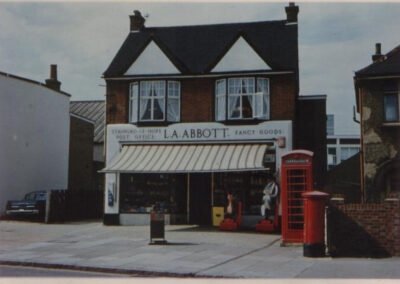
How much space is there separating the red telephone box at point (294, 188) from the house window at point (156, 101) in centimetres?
925

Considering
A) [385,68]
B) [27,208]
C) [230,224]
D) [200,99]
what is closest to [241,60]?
[200,99]

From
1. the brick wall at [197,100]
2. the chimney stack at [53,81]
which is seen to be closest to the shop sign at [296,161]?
the brick wall at [197,100]

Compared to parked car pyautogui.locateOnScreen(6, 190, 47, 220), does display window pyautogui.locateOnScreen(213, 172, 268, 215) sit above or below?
above

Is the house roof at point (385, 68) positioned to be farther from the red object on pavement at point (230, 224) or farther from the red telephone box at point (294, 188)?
the red object on pavement at point (230, 224)

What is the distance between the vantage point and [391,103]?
21.8 m

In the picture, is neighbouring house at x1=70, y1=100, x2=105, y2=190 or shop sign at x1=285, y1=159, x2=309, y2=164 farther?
neighbouring house at x1=70, y1=100, x2=105, y2=190

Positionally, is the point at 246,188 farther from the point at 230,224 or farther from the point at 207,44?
the point at 207,44

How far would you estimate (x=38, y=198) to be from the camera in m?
28.1

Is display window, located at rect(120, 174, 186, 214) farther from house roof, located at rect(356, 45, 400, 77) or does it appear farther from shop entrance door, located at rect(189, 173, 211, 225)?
house roof, located at rect(356, 45, 400, 77)

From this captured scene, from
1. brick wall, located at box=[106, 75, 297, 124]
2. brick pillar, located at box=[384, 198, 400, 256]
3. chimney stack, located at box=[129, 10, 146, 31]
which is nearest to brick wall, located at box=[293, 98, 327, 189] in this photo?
brick wall, located at box=[106, 75, 297, 124]

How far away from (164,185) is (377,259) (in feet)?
42.3

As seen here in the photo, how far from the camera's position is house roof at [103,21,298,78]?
23984 millimetres

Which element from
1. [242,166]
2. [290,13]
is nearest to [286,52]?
[290,13]

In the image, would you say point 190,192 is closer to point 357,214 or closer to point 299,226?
point 299,226
